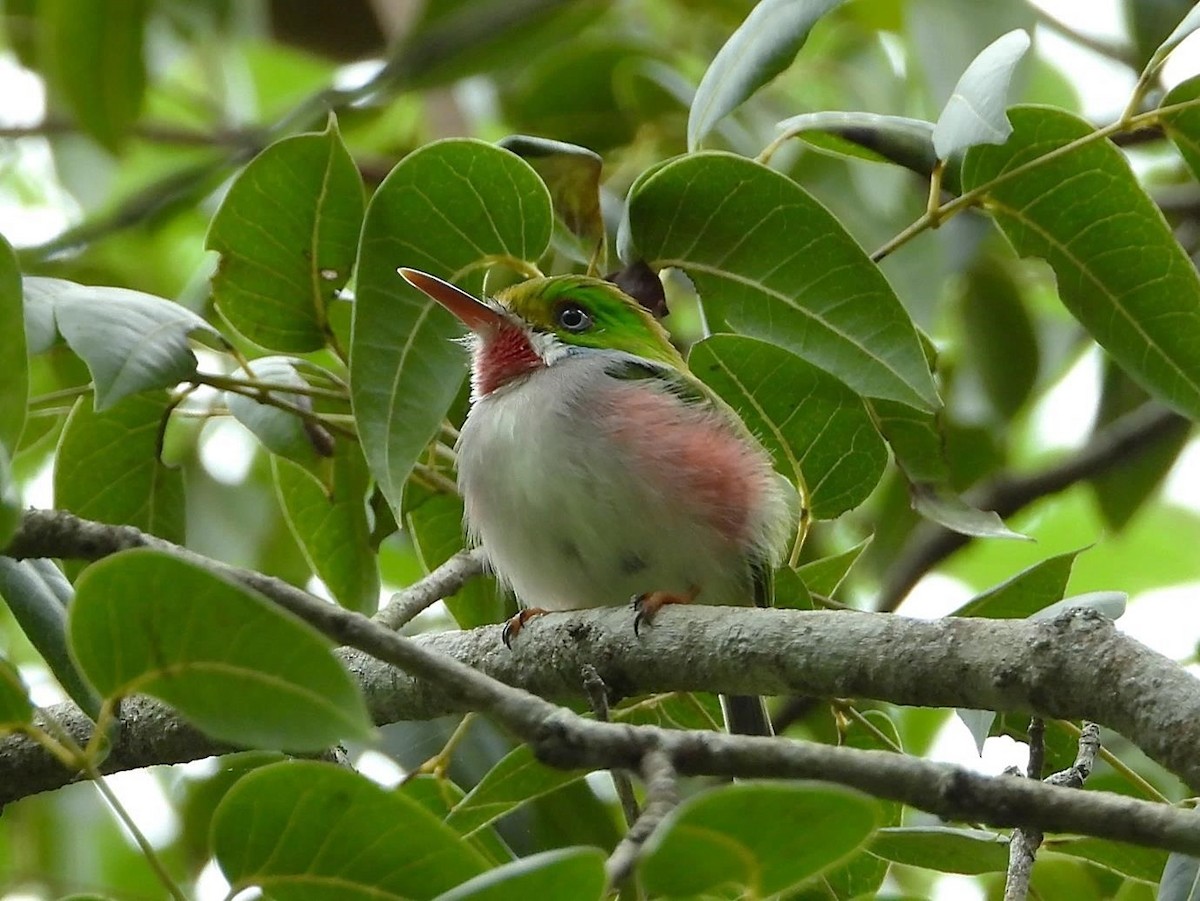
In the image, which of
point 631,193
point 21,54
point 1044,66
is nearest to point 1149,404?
point 1044,66

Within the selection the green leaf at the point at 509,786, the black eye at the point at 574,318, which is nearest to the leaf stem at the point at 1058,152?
the green leaf at the point at 509,786

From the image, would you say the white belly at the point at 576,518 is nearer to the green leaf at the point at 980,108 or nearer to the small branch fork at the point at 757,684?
the small branch fork at the point at 757,684

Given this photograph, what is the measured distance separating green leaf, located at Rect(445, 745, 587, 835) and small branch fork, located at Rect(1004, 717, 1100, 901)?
2.07ft

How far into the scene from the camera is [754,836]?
1449mm

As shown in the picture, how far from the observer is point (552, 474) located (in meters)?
3.25

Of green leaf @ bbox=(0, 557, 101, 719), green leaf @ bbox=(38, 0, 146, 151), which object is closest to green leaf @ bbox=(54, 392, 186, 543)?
green leaf @ bbox=(0, 557, 101, 719)

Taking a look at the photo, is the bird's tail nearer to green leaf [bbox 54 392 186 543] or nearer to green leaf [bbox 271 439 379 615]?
green leaf [bbox 271 439 379 615]

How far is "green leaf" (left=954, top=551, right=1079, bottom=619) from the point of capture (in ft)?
8.39

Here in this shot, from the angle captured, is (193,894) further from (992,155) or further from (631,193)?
(992,155)

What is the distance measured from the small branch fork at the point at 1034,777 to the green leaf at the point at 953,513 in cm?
42

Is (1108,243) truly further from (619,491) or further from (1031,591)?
(619,491)

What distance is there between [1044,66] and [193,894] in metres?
3.81

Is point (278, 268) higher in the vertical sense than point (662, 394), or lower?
higher

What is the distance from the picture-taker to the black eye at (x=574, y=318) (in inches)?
146
